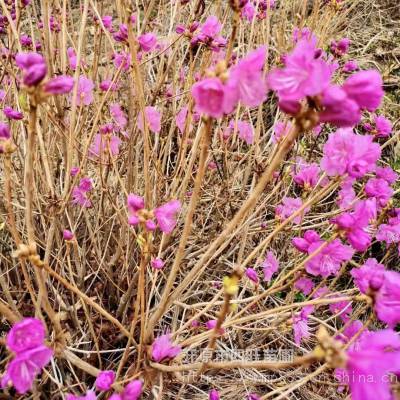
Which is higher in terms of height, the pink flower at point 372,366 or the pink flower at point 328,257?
the pink flower at point 372,366

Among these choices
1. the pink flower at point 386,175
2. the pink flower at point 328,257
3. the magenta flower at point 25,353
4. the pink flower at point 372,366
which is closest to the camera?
the pink flower at point 372,366

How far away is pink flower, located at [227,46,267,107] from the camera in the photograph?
0.62 meters

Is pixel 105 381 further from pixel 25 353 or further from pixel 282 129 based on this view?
pixel 282 129

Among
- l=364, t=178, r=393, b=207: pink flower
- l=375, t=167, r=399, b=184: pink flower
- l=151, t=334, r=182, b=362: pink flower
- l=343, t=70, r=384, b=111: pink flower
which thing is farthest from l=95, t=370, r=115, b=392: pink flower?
l=375, t=167, r=399, b=184: pink flower

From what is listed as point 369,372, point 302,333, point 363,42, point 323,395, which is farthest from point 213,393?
point 363,42

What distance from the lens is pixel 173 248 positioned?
193 centimetres

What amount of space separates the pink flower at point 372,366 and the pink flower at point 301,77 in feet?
1.02

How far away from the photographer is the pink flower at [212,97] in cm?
61

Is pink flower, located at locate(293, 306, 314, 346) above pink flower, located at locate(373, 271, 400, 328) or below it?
below

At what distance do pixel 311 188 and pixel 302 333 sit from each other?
474 millimetres

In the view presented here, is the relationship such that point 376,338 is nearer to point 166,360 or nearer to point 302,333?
point 166,360

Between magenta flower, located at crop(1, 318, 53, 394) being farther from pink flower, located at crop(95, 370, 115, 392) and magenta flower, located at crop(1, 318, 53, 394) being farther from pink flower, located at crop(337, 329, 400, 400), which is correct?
pink flower, located at crop(337, 329, 400, 400)

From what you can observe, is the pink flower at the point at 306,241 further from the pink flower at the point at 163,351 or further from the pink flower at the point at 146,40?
the pink flower at the point at 146,40

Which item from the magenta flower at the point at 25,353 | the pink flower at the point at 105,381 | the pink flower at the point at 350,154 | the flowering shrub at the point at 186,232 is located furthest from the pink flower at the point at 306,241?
the magenta flower at the point at 25,353
